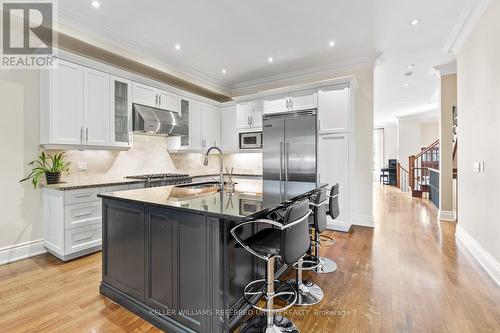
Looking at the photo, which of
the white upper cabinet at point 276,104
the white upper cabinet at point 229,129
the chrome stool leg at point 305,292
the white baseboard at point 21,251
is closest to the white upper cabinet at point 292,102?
the white upper cabinet at point 276,104

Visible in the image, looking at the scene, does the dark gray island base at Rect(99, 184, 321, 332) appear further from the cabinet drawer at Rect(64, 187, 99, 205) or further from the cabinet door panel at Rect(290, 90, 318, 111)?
the cabinet door panel at Rect(290, 90, 318, 111)

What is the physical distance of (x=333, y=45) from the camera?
388 centimetres

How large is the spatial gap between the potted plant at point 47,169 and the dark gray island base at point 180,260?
5.14 ft

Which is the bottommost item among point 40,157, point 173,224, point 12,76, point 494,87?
point 173,224

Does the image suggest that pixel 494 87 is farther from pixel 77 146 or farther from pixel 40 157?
pixel 40 157

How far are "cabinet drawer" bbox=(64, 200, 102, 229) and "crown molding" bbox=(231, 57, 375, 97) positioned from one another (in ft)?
13.2

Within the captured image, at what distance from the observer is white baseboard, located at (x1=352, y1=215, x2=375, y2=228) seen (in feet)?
14.2

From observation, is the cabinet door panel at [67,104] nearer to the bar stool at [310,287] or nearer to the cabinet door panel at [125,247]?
the cabinet door panel at [125,247]

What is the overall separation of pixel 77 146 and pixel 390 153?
1234cm

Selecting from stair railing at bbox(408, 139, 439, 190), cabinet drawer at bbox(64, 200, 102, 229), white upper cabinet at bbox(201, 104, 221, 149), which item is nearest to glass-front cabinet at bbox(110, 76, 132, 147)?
cabinet drawer at bbox(64, 200, 102, 229)

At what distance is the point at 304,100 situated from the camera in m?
4.34

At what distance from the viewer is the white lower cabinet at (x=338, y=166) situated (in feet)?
13.1

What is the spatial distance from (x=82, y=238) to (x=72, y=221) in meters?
0.27

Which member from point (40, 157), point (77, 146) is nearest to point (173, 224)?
point (77, 146)
